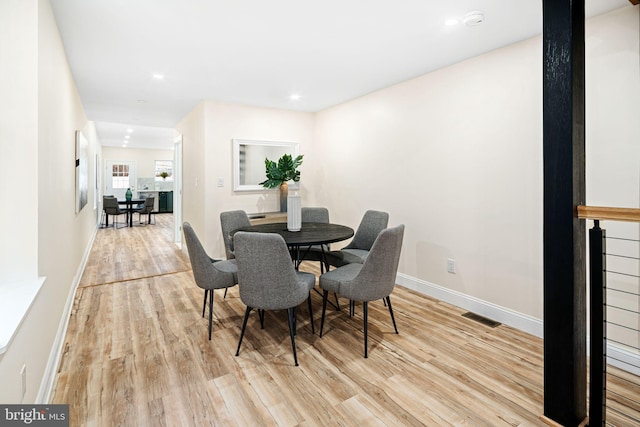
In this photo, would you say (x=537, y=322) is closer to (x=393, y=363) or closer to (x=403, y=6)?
(x=393, y=363)

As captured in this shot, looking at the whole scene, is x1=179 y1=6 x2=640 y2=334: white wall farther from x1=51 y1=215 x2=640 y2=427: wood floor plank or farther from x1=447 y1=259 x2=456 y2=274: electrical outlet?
x1=51 y1=215 x2=640 y2=427: wood floor plank

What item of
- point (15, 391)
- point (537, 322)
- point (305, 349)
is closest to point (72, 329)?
point (15, 391)

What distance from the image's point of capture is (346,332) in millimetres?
2771

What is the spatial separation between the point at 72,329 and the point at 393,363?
102 inches

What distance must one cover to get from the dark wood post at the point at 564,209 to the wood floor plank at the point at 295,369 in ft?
0.89

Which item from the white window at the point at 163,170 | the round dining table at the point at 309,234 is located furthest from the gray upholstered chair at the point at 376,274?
the white window at the point at 163,170

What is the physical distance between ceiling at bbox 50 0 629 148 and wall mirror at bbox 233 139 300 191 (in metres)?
0.83

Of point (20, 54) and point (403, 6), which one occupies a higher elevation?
point (403, 6)

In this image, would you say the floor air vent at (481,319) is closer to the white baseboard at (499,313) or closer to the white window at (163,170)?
the white baseboard at (499,313)

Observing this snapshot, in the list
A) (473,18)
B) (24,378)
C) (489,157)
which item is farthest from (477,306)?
(24,378)

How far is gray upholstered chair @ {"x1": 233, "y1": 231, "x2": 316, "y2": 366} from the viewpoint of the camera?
7.09 ft

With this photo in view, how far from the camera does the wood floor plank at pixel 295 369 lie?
1801 mm

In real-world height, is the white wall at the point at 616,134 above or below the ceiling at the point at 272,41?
below

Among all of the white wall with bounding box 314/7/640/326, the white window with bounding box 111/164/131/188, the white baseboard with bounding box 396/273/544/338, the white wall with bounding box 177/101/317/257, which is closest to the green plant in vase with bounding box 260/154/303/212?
the white wall with bounding box 177/101/317/257
